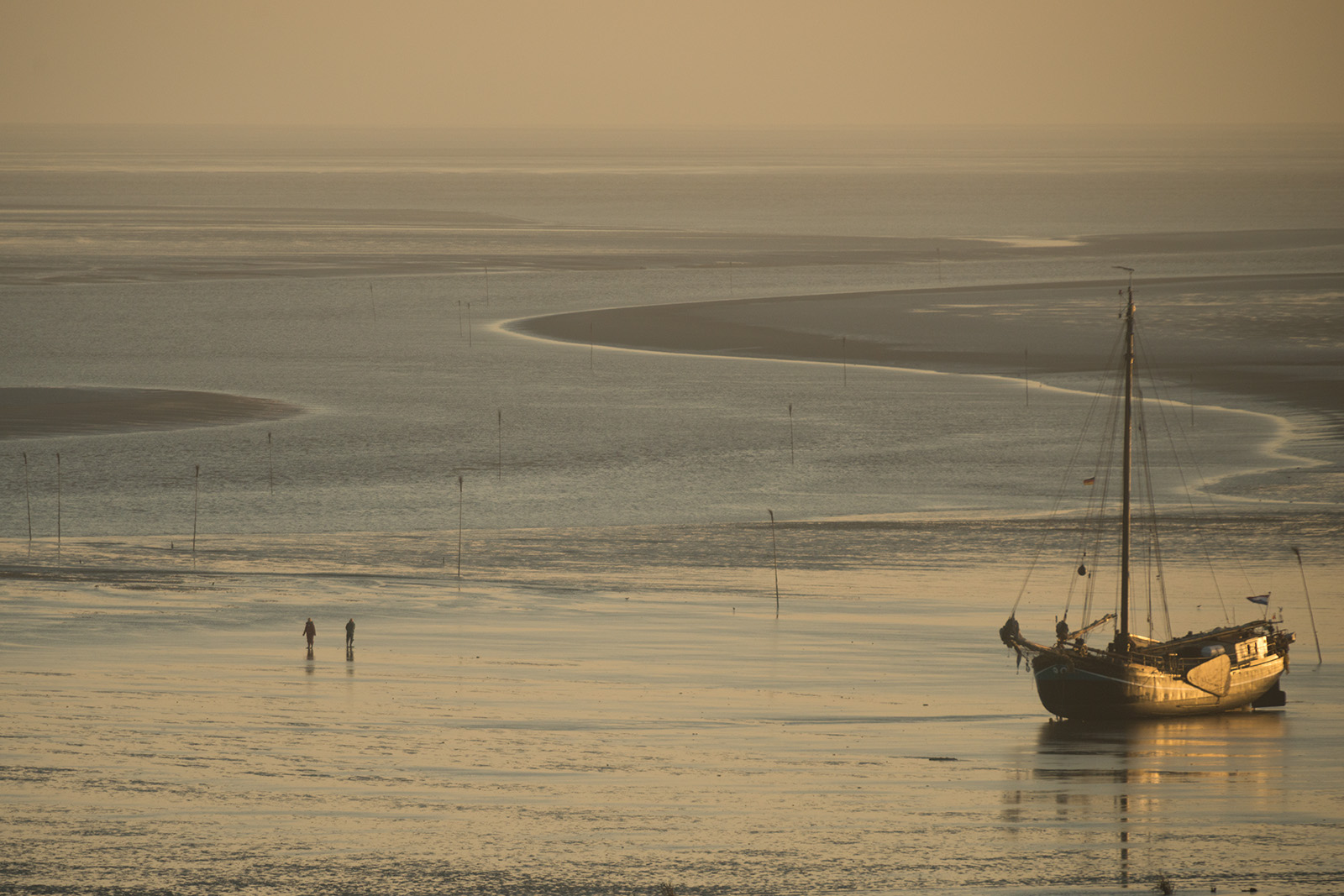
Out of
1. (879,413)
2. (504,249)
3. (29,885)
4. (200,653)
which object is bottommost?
(29,885)

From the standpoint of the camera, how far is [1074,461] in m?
55.1

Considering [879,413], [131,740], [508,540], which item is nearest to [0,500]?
[508,540]

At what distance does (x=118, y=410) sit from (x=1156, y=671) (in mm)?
44183

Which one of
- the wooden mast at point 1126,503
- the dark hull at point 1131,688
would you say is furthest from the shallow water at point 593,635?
the wooden mast at point 1126,503

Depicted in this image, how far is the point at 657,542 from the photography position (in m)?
45.3

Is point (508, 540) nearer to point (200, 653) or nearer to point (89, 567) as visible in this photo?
point (89, 567)

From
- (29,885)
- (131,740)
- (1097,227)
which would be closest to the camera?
(29,885)

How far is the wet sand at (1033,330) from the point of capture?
72.6 meters

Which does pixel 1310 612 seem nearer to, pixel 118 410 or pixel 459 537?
pixel 459 537

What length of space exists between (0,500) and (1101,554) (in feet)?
101

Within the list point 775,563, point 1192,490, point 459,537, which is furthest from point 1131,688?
point 1192,490

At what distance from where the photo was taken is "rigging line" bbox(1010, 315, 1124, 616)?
41.5 m

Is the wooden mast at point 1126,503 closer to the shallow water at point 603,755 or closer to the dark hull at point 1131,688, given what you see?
the dark hull at point 1131,688

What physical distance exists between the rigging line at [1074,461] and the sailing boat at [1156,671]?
3.71 metres
